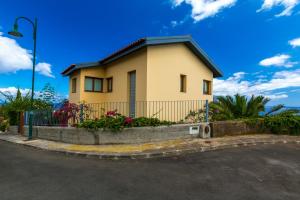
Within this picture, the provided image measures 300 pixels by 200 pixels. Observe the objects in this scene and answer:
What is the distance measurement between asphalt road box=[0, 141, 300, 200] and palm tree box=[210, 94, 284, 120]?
4257 mm

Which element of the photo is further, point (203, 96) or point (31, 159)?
point (203, 96)

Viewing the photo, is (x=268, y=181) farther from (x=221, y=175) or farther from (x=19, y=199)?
(x=19, y=199)

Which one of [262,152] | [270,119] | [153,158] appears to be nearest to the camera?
[153,158]

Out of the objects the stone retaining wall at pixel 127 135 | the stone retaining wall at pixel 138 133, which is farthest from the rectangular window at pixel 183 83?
the stone retaining wall at pixel 127 135

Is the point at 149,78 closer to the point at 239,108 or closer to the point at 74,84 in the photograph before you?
the point at 239,108

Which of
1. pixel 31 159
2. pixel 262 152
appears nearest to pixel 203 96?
pixel 262 152

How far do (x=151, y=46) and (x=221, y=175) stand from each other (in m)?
7.33

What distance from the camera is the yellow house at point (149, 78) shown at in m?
10.6

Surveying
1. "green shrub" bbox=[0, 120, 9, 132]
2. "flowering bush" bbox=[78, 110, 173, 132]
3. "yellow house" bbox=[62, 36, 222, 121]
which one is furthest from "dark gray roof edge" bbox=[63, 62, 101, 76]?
"green shrub" bbox=[0, 120, 9, 132]

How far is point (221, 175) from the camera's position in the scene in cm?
491

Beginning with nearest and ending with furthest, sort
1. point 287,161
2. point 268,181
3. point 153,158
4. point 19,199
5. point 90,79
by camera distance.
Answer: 1. point 19,199
2. point 268,181
3. point 287,161
4. point 153,158
5. point 90,79

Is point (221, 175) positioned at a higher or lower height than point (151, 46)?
lower

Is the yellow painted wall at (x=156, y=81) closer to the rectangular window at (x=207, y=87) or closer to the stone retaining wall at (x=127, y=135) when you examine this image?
the rectangular window at (x=207, y=87)

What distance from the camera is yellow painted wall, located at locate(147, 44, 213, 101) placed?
10.6 metres
